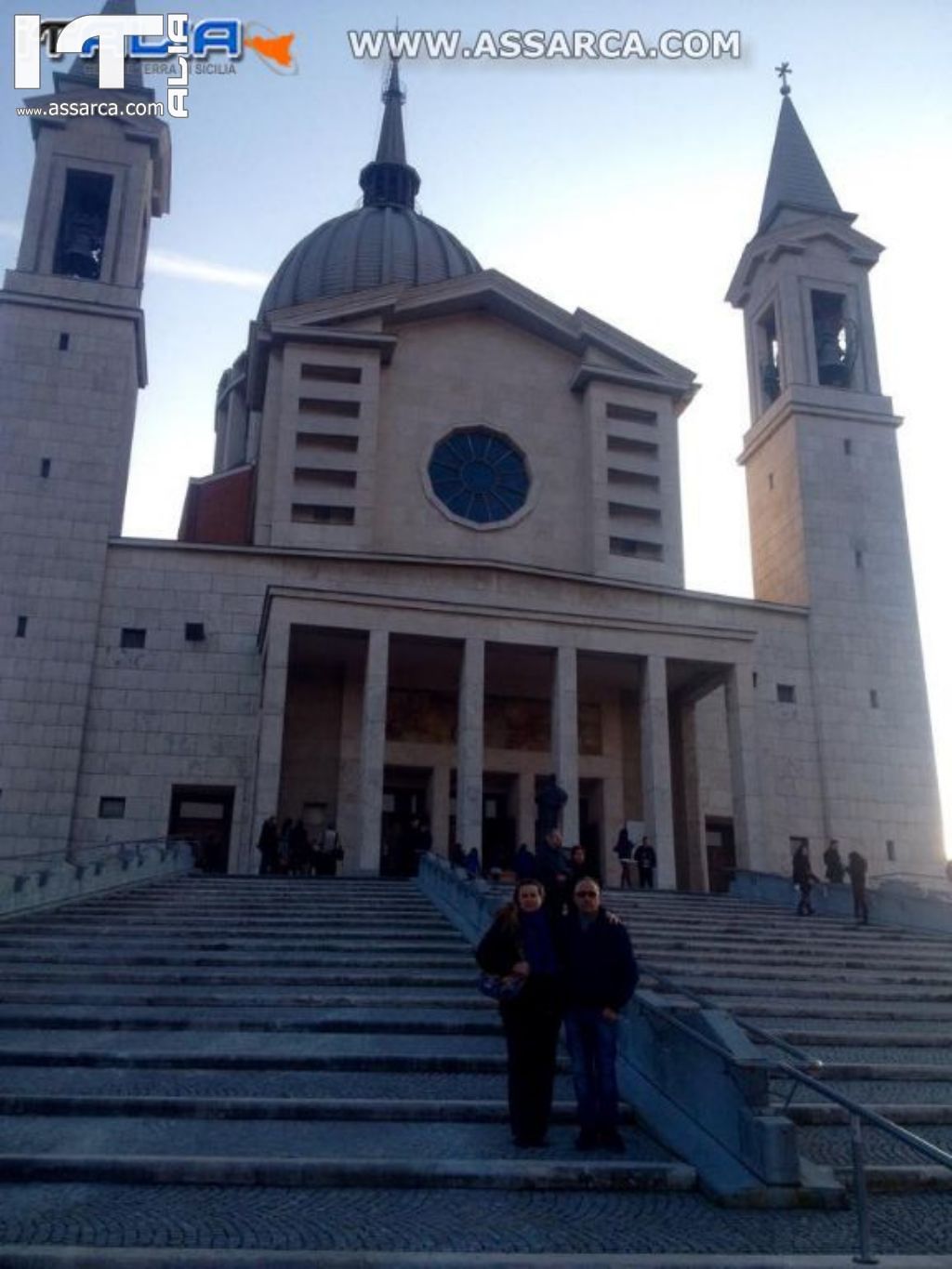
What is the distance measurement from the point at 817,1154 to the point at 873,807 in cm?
2437

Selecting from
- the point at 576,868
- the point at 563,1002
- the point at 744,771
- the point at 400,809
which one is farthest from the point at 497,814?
the point at 563,1002

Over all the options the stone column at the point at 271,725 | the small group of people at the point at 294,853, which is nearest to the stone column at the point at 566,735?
the small group of people at the point at 294,853

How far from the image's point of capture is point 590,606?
88.7 ft

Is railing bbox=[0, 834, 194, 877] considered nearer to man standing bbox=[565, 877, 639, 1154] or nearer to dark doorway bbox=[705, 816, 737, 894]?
dark doorway bbox=[705, 816, 737, 894]

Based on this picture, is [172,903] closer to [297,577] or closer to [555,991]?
[555,991]

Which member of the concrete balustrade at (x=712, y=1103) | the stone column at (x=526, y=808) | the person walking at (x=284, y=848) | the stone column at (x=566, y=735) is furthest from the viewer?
the stone column at (x=526, y=808)

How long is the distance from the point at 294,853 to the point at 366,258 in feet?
89.6

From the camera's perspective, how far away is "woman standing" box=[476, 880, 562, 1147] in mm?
6773

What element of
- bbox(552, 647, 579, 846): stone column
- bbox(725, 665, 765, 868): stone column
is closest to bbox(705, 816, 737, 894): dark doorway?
bbox(725, 665, 765, 868): stone column

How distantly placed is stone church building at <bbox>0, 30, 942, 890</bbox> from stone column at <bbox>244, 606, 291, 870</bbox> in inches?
2.6

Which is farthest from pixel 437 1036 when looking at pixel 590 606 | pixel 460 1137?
pixel 590 606

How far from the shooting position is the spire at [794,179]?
36375 millimetres

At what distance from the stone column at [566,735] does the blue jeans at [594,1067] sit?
55.2 feet

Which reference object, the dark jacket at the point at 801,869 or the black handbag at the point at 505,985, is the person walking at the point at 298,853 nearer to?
the dark jacket at the point at 801,869
